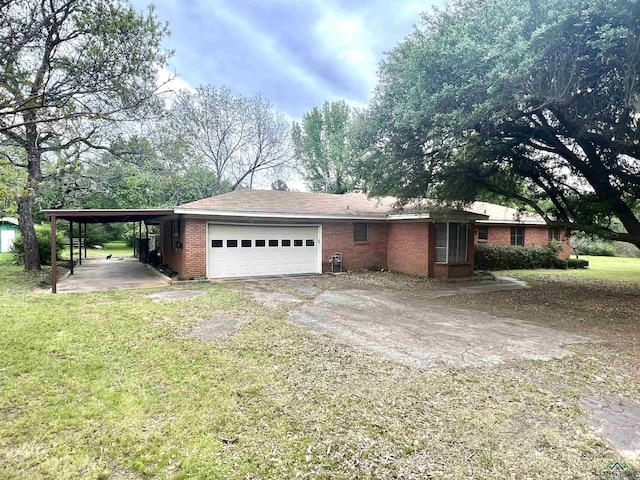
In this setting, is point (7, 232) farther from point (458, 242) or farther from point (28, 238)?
point (458, 242)

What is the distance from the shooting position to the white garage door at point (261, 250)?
503 inches

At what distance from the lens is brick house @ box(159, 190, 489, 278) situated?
40.8 ft

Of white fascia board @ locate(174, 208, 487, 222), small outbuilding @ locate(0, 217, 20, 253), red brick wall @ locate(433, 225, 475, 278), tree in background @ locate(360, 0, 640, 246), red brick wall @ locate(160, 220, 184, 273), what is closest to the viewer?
tree in background @ locate(360, 0, 640, 246)

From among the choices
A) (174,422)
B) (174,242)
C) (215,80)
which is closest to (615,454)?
(174,422)

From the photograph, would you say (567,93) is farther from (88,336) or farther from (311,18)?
(88,336)

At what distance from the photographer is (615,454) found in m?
2.87

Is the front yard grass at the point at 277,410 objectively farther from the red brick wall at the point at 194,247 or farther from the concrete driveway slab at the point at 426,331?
the red brick wall at the point at 194,247

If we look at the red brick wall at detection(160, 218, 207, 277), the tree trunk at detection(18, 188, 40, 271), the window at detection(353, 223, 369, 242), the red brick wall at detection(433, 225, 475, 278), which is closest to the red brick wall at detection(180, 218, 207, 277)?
the red brick wall at detection(160, 218, 207, 277)

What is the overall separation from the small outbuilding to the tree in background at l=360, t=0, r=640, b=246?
91.3 ft

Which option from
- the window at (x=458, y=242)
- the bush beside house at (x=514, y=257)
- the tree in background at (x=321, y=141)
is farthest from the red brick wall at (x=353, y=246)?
the tree in background at (x=321, y=141)

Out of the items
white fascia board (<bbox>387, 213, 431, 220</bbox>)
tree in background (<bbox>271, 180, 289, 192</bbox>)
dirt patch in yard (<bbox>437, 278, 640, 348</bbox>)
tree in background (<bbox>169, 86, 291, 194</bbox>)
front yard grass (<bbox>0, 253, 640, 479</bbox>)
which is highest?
tree in background (<bbox>169, 86, 291, 194</bbox>)

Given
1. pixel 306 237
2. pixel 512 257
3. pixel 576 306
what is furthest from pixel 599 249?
pixel 306 237

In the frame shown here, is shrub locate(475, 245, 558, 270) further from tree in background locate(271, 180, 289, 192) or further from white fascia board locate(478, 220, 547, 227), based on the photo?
tree in background locate(271, 180, 289, 192)

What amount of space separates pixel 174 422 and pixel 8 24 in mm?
4801
